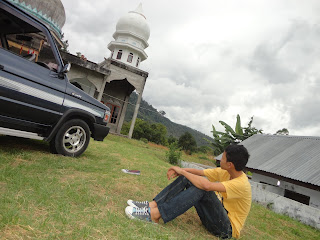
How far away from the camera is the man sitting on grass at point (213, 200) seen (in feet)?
8.12

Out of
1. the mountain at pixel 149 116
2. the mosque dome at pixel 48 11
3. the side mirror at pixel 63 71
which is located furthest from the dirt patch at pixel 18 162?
the mountain at pixel 149 116

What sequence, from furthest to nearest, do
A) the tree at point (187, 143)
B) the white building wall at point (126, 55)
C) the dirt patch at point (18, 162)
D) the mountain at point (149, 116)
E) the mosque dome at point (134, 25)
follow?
1. the mountain at point (149, 116)
2. the tree at point (187, 143)
3. the mosque dome at point (134, 25)
4. the white building wall at point (126, 55)
5. the dirt patch at point (18, 162)

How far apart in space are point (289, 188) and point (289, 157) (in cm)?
227

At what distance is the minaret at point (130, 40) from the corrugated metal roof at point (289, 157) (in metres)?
14.9

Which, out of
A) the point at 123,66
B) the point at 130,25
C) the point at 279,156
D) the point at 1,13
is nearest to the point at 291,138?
the point at 279,156

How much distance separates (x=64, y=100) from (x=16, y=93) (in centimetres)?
94

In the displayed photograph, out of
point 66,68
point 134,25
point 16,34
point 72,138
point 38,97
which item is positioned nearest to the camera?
point 38,97

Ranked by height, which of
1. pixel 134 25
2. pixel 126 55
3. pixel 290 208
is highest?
pixel 134 25

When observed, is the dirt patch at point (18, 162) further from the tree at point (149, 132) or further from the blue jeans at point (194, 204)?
the tree at point (149, 132)

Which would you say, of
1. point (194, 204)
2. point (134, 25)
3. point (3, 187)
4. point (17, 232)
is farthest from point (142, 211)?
point (134, 25)

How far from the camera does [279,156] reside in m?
12.1

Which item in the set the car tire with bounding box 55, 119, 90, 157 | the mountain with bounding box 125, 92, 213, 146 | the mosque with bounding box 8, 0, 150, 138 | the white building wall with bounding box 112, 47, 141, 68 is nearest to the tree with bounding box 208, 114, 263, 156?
the mosque with bounding box 8, 0, 150, 138

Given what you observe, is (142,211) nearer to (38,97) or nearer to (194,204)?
(194,204)

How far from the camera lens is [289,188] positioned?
967 centimetres
